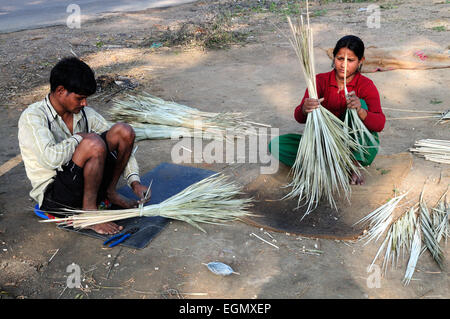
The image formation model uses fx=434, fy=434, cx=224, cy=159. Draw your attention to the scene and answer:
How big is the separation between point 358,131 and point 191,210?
3.78ft

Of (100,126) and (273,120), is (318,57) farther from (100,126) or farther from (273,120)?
(100,126)

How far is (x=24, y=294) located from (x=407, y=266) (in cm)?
176

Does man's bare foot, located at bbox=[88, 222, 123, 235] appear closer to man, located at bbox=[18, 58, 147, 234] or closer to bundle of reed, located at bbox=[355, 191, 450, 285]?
man, located at bbox=[18, 58, 147, 234]

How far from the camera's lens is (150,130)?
3.54m

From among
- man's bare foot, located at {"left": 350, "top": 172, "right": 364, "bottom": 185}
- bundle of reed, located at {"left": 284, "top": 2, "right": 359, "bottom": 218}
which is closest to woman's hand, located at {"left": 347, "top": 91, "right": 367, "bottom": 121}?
bundle of reed, located at {"left": 284, "top": 2, "right": 359, "bottom": 218}

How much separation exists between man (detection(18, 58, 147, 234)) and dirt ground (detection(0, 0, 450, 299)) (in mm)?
239

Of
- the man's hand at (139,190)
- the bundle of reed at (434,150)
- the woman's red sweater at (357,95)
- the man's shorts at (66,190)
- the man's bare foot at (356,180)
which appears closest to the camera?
the man's shorts at (66,190)

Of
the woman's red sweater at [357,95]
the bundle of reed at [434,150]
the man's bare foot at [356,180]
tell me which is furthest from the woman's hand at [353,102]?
the bundle of reed at [434,150]

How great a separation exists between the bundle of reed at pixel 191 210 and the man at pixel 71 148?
59 mm

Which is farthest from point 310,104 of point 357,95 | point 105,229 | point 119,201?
point 105,229

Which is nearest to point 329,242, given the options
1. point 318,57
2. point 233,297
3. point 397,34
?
point 233,297

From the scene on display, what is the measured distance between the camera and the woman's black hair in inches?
82.6

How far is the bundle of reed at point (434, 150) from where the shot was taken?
293 centimetres

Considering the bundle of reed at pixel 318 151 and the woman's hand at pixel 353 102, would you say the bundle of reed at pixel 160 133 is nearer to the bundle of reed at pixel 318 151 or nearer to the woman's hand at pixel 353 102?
the bundle of reed at pixel 318 151
